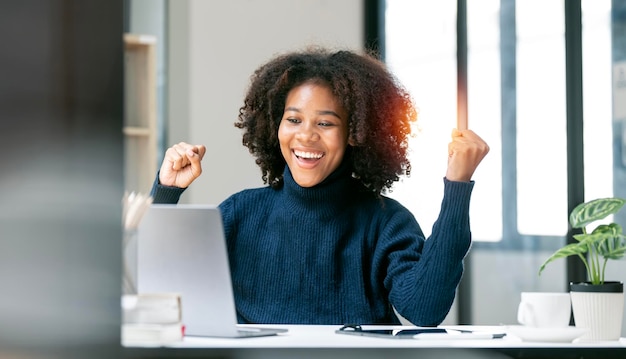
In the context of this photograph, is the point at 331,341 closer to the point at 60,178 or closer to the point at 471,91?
the point at 60,178

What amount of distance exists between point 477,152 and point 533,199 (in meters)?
2.33

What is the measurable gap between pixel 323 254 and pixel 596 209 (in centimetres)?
57

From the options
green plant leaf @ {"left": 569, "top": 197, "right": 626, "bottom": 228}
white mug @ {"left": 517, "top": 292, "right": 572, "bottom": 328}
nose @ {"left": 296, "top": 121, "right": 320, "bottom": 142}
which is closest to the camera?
white mug @ {"left": 517, "top": 292, "right": 572, "bottom": 328}

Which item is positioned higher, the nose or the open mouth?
the nose

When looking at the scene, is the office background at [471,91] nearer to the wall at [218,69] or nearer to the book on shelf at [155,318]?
the wall at [218,69]

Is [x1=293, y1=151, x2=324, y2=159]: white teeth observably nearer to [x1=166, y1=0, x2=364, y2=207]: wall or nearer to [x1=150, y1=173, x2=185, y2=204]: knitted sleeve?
[x1=150, y1=173, x2=185, y2=204]: knitted sleeve

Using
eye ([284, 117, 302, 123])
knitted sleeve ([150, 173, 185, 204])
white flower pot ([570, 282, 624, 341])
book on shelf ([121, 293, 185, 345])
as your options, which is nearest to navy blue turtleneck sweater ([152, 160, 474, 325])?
knitted sleeve ([150, 173, 185, 204])

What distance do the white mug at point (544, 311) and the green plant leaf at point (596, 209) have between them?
53cm

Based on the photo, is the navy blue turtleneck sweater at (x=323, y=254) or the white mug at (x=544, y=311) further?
the navy blue turtleneck sweater at (x=323, y=254)

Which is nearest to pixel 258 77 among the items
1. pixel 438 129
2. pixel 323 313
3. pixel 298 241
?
pixel 298 241

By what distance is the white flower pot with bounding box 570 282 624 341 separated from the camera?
1497 mm

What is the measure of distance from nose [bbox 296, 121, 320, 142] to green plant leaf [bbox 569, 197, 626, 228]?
1.93ft

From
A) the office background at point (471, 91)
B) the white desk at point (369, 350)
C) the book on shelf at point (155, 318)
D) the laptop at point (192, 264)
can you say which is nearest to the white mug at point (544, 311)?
the white desk at point (369, 350)

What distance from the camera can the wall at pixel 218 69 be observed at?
4727mm
